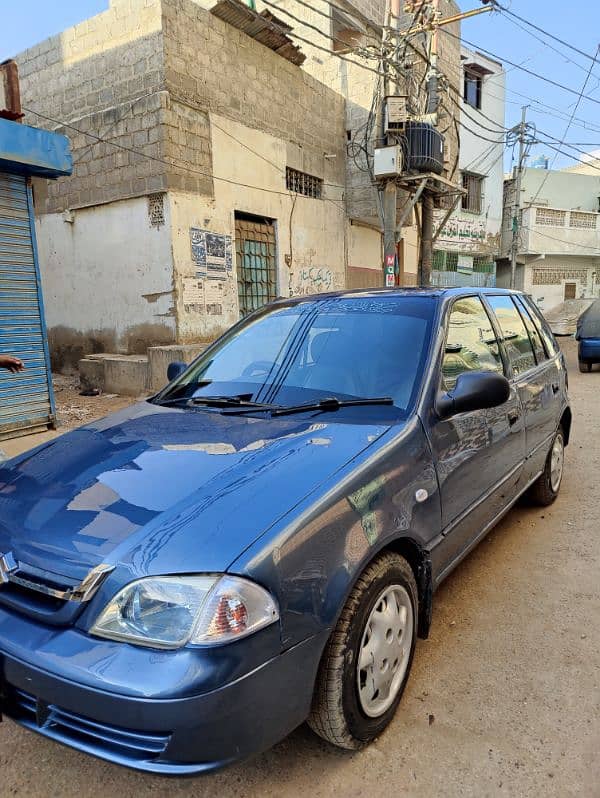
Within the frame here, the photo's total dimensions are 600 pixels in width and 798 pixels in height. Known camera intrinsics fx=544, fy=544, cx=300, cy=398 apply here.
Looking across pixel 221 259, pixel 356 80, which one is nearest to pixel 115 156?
pixel 221 259

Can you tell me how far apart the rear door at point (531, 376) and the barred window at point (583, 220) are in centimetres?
2696

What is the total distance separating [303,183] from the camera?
1195 centimetres

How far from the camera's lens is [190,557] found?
152cm

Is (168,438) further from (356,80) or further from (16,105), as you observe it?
(356,80)

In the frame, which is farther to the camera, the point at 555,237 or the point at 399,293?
the point at 555,237

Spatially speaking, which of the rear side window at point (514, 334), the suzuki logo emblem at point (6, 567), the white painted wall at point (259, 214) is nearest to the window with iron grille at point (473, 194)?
the white painted wall at point (259, 214)

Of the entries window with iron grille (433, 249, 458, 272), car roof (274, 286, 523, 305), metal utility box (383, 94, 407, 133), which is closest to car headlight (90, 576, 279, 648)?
car roof (274, 286, 523, 305)

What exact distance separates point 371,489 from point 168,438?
2.99 ft

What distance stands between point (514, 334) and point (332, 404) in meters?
1.82

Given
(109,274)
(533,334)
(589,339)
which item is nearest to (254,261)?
(109,274)

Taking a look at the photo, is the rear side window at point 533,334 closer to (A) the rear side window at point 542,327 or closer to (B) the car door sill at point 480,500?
(A) the rear side window at point 542,327

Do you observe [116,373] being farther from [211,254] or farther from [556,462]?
[556,462]

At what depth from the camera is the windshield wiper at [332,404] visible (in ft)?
7.85

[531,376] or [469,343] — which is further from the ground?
[469,343]
